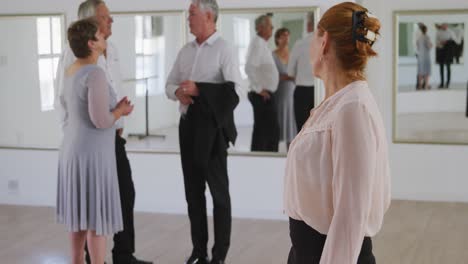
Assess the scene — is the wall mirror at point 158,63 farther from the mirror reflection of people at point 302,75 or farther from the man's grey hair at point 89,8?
the man's grey hair at point 89,8

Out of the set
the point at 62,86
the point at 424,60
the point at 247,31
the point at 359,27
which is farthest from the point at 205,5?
the point at 424,60

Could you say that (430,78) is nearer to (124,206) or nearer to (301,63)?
(301,63)

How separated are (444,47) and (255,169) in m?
2.22

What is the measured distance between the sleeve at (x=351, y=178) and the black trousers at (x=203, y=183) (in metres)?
2.80

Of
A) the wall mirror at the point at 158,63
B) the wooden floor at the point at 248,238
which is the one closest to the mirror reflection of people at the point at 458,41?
the wooden floor at the point at 248,238

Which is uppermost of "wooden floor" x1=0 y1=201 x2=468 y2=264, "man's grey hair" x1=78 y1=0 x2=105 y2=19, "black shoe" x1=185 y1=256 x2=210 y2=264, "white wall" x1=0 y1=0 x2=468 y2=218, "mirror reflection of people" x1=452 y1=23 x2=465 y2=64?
"man's grey hair" x1=78 y1=0 x2=105 y2=19

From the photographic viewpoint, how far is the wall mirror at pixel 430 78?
6.74 metres

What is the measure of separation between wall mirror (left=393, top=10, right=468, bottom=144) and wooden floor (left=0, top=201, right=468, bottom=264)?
775mm

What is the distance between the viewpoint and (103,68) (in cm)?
420

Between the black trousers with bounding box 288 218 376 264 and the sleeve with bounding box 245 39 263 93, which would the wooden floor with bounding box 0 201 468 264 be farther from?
the black trousers with bounding box 288 218 376 264

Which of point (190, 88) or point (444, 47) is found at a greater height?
point (444, 47)

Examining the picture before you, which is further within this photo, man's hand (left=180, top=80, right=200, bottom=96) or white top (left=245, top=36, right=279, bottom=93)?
white top (left=245, top=36, right=279, bottom=93)

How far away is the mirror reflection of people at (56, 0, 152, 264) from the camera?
4.29 m

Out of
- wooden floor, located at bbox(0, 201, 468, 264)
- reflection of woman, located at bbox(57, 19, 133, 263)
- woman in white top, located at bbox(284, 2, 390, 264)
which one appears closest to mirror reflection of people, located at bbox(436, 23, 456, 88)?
wooden floor, located at bbox(0, 201, 468, 264)
